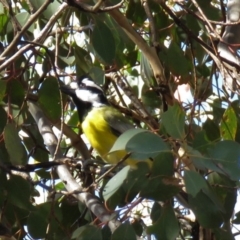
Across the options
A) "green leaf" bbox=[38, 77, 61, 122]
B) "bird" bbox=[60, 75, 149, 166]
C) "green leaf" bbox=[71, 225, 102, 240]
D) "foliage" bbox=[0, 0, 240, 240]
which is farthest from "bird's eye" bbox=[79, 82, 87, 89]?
"green leaf" bbox=[71, 225, 102, 240]

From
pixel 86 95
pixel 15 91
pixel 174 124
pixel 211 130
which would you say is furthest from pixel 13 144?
pixel 86 95

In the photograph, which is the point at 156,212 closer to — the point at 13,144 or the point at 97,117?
the point at 13,144

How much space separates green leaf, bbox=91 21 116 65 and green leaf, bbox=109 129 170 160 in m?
0.53

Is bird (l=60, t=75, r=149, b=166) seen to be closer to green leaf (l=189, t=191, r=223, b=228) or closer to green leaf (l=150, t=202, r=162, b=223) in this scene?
green leaf (l=150, t=202, r=162, b=223)

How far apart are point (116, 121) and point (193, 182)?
1.40 metres

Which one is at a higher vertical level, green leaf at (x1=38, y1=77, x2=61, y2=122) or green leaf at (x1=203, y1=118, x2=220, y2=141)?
green leaf at (x1=38, y1=77, x2=61, y2=122)

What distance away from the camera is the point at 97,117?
2.77 m

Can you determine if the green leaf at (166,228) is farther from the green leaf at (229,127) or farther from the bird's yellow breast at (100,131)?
the bird's yellow breast at (100,131)

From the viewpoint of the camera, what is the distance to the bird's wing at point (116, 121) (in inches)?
101

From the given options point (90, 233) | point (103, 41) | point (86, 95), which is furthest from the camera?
point (86, 95)

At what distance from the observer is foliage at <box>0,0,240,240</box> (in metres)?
1.33

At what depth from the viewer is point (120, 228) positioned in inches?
55.1

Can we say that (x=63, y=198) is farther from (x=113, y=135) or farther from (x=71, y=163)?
(x=113, y=135)

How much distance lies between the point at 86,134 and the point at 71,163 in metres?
0.74
